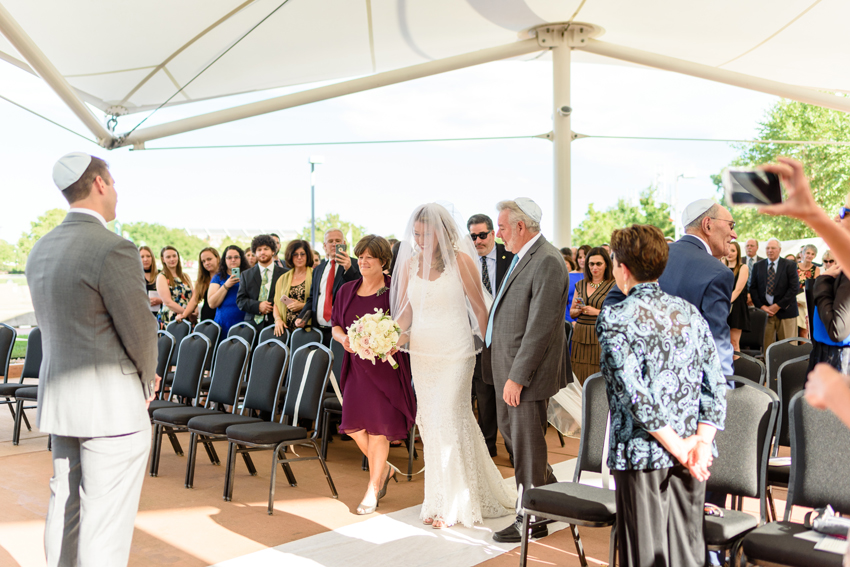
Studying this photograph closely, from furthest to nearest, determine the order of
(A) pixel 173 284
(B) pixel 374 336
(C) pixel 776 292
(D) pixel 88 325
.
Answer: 1. (C) pixel 776 292
2. (A) pixel 173 284
3. (B) pixel 374 336
4. (D) pixel 88 325

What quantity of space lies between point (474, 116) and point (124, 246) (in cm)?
6531

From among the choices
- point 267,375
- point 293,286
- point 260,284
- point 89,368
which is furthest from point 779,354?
point 260,284

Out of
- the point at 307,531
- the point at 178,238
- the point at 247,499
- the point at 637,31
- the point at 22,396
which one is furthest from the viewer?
the point at 178,238

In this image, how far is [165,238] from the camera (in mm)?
50719

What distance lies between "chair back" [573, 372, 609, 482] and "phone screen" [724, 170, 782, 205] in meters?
2.24

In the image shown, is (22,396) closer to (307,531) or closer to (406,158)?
(307,531)

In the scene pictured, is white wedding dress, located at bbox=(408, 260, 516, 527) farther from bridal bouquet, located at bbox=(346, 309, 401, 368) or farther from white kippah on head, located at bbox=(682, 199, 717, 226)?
white kippah on head, located at bbox=(682, 199, 717, 226)

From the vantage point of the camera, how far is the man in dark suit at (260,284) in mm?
7699

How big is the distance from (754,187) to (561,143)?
30.3 ft

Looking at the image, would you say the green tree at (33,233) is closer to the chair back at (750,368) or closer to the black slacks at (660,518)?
the chair back at (750,368)

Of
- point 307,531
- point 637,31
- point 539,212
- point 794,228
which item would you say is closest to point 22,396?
point 307,531

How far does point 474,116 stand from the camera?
2603 inches

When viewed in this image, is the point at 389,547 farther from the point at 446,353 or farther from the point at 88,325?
the point at 88,325

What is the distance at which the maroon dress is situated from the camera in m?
4.95
